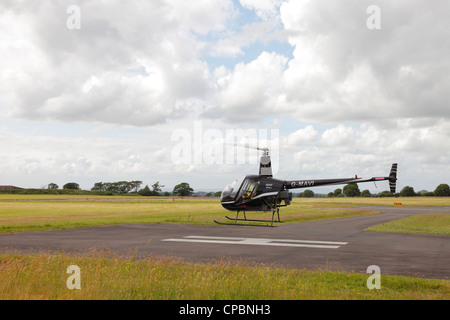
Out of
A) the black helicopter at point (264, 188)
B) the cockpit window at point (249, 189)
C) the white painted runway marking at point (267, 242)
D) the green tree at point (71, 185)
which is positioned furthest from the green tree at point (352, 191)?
the white painted runway marking at point (267, 242)

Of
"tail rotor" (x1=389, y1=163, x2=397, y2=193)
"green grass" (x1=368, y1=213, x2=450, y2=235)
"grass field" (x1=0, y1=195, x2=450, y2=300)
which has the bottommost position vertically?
"green grass" (x1=368, y1=213, x2=450, y2=235)

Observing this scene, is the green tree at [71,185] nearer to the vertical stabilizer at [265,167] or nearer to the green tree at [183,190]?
the green tree at [183,190]

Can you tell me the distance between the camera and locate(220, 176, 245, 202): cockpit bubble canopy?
28.7 metres

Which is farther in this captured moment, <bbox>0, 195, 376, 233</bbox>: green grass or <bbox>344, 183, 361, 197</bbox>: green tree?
<bbox>344, 183, 361, 197</bbox>: green tree

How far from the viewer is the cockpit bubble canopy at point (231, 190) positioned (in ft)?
94.2

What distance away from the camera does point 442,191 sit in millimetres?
165250

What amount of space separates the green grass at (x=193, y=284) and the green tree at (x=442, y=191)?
176 meters

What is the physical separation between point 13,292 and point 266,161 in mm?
21301

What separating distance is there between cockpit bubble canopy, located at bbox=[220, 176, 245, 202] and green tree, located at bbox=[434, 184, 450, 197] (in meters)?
165

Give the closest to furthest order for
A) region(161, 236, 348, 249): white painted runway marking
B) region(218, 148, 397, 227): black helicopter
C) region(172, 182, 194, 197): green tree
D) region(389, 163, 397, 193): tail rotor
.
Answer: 1. region(161, 236, 348, 249): white painted runway marking
2. region(218, 148, 397, 227): black helicopter
3. region(389, 163, 397, 193): tail rotor
4. region(172, 182, 194, 197): green tree

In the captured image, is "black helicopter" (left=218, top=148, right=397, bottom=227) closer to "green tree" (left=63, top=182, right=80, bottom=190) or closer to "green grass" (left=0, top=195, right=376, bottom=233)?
"green grass" (left=0, top=195, right=376, bottom=233)

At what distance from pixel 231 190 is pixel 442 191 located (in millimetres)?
166993

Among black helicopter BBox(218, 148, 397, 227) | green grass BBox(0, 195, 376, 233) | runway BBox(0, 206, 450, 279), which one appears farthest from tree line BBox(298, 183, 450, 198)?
runway BBox(0, 206, 450, 279)

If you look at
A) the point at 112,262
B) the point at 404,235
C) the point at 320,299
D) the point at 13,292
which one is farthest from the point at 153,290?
the point at 404,235
